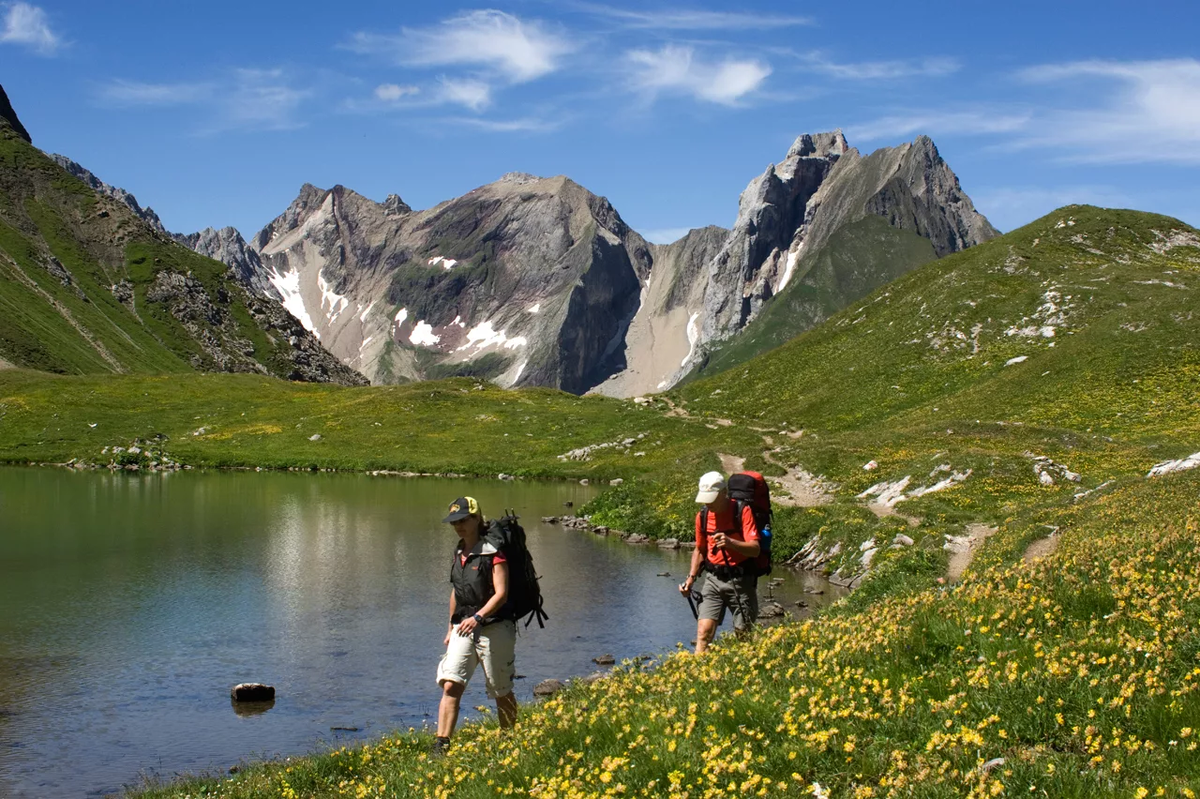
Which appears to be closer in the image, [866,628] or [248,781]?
[866,628]

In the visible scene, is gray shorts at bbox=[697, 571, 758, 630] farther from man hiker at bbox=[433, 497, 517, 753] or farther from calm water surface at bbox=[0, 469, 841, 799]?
calm water surface at bbox=[0, 469, 841, 799]

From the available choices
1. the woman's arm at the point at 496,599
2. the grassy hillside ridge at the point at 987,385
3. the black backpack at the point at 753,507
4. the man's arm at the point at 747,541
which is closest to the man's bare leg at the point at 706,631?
the black backpack at the point at 753,507

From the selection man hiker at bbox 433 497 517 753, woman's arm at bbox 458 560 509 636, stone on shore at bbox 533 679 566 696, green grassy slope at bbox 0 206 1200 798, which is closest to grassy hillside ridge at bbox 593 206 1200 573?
green grassy slope at bbox 0 206 1200 798

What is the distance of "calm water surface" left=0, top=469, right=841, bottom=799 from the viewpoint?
2025 cm

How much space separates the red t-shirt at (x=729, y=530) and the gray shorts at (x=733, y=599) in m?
0.37

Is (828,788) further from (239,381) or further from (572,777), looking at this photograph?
(239,381)

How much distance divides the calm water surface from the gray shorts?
21.7 feet

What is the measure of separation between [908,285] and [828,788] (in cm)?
11328

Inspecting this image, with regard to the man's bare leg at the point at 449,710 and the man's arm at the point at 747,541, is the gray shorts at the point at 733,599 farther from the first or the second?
the man's bare leg at the point at 449,710

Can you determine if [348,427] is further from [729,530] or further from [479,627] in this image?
[479,627]

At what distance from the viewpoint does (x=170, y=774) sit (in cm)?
1814

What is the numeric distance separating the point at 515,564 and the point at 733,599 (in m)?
4.58

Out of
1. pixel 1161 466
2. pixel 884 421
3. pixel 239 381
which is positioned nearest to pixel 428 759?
pixel 1161 466

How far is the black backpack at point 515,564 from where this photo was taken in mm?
15367
